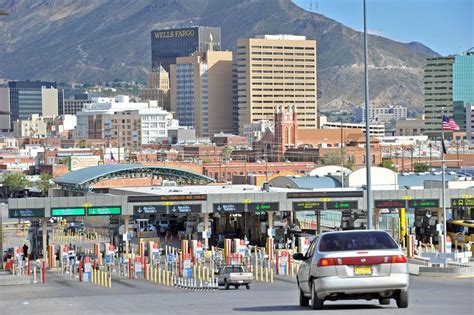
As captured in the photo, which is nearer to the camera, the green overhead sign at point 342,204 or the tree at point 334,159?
the green overhead sign at point 342,204

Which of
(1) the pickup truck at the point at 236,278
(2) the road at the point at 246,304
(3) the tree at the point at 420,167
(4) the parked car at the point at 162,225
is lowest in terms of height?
(4) the parked car at the point at 162,225

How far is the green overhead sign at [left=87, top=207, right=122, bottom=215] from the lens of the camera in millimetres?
64375

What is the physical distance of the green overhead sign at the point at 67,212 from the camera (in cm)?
6406

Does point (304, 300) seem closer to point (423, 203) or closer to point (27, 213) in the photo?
point (27, 213)

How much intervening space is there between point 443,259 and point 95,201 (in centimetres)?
1855

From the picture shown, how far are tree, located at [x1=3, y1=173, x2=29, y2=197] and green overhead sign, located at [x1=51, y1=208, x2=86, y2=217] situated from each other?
93563 mm

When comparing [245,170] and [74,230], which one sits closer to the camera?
[74,230]

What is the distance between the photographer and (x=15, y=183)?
15850 centimetres

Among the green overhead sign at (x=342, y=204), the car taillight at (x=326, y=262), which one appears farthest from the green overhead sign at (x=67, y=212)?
the car taillight at (x=326, y=262)

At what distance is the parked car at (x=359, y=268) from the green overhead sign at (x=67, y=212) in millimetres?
38277

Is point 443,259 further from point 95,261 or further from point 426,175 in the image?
point 426,175

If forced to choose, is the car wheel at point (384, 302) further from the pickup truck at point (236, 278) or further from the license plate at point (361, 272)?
the pickup truck at point (236, 278)

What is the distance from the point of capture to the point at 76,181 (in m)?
89.9

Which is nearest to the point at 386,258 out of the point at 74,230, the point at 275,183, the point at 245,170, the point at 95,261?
the point at 95,261
